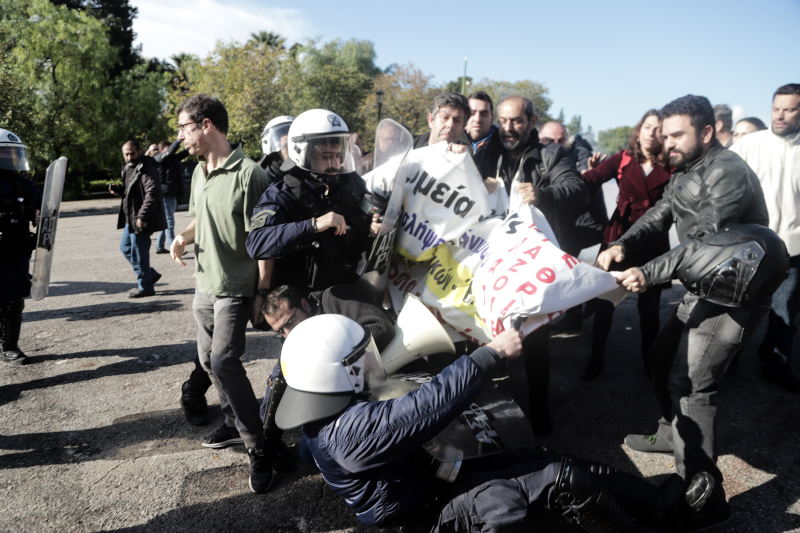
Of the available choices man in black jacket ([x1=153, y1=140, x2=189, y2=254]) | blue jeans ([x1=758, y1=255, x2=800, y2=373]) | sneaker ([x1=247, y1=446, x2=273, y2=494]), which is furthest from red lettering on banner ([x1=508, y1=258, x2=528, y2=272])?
man in black jacket ([x1=153, y1=140, x2=189, y2=254])

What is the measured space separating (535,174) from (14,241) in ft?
13.4

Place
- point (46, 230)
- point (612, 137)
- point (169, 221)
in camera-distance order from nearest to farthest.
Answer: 1. point (46, 230)
2. point (169, 221)
3. point (612, 137)

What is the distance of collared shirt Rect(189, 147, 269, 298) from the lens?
9.07ft

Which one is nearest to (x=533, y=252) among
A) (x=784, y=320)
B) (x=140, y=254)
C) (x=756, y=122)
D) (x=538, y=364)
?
(x=538, y=364)

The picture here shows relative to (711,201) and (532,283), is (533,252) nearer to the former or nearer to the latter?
(532,283)

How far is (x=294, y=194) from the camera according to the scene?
267 cm

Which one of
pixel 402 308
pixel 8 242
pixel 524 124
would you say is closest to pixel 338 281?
pixel 402 308

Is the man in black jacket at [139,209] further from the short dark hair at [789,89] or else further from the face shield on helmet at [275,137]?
the short dark hair at [789,89]

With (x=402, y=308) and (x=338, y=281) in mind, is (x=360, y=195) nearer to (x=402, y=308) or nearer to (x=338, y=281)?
(x=338, y=281)

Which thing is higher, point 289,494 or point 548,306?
point 548,306

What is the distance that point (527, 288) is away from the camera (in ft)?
7.56

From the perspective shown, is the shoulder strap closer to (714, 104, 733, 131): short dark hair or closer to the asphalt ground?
the asphalt ground

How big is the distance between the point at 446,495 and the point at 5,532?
215cm

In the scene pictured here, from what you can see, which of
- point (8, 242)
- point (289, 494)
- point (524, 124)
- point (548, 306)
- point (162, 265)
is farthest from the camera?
point (162, 265)
